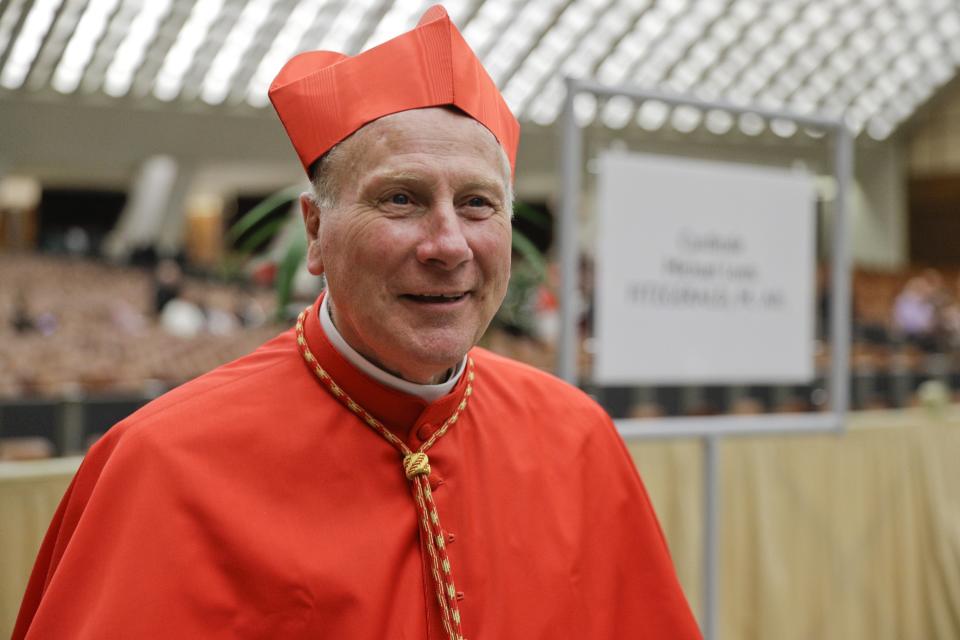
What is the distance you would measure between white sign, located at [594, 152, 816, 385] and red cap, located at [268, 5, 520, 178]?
4.74 ft

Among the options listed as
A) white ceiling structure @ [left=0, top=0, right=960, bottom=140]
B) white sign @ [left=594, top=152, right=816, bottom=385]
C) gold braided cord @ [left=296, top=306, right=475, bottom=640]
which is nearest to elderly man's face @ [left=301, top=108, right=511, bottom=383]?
gold braided cord @ [left=296, top=306, right=475, bottom=640]

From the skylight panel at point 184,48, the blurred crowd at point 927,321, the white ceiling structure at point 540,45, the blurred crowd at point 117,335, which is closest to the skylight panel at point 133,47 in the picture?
the white ceiling structure at point 540,45

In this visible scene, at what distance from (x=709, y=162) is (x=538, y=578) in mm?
1896

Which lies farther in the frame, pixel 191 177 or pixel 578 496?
pixel 191 177

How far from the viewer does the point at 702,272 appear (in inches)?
122

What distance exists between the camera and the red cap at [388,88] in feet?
4.88

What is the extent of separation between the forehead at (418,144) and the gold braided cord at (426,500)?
1.19 ft

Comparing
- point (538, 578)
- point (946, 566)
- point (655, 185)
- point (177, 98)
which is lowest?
point (946, 566)

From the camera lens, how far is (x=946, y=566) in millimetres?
4016

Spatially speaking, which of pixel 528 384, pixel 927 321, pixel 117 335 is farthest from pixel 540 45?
pixel 528 384

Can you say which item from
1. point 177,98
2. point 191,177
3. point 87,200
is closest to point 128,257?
point 191,177

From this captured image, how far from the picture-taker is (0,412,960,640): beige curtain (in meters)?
3.38

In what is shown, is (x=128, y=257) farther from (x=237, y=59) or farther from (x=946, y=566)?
(x=946, y=566)

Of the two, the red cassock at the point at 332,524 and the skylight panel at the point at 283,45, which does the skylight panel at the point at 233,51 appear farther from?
the red cassock at the point at 332,524
